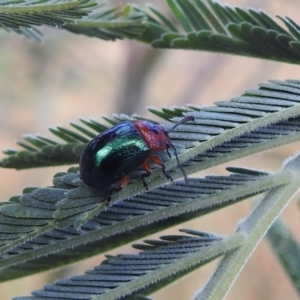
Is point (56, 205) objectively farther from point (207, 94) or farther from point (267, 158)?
point (207, 94)

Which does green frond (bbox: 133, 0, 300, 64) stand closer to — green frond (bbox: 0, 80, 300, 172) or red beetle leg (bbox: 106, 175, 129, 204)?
green frond (bbox: 0, 80, 300, 172)

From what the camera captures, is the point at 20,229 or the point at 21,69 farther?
the point at 21,69

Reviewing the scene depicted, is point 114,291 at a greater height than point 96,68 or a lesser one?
lesser

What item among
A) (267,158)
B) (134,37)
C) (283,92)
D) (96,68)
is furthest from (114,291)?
(96,68)

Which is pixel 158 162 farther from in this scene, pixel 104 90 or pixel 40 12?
pixel 104 90

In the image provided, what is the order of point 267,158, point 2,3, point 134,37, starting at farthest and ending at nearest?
point 267,158 → point 134,37 → point 2,3

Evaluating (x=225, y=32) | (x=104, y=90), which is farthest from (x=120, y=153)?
(x=104, y=90)

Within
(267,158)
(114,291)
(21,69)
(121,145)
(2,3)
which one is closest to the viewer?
(2,3)
